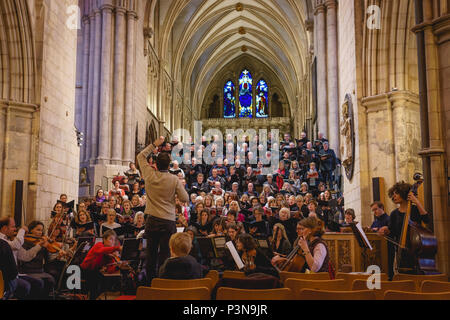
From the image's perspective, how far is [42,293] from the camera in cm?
574

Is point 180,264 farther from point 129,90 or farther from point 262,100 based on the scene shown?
point 262,100

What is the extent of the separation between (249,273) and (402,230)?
7.65 feet

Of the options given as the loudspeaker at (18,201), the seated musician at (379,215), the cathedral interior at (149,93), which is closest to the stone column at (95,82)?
the cathedral interior at (149,93)

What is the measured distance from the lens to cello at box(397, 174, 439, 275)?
5016mm

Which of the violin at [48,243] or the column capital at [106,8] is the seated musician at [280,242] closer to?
the violin at [48,243]

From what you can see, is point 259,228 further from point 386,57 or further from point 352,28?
point 352,28

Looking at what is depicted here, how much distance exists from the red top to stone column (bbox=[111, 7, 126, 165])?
440 inches

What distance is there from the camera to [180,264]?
3.94 metres

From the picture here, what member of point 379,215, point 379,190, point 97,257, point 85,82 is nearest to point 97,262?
point 97,257

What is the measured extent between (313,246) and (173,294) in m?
2.10

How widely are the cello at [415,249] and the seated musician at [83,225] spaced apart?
198 inches

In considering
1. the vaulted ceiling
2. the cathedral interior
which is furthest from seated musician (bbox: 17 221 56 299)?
the vaulted ceiling
